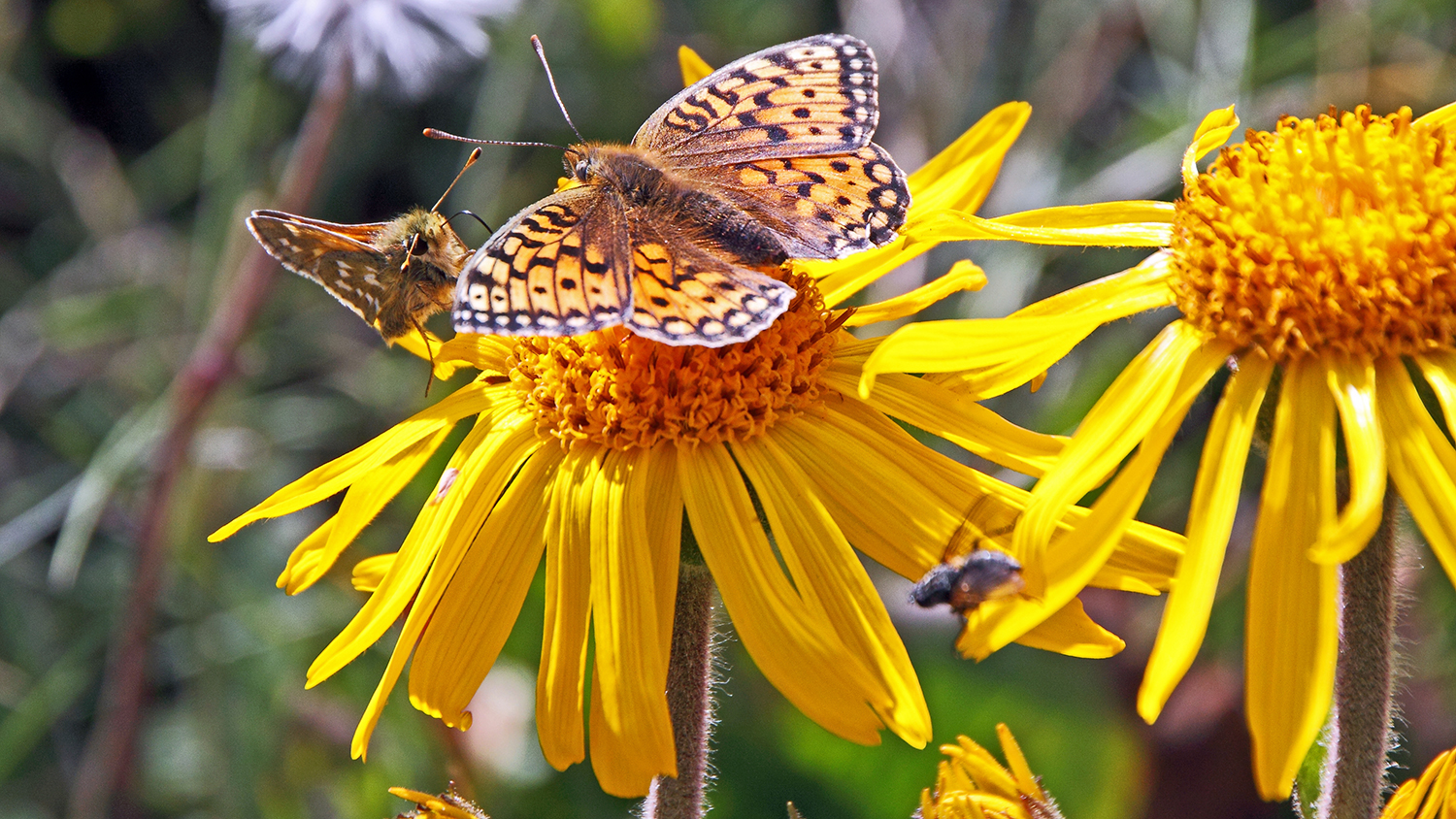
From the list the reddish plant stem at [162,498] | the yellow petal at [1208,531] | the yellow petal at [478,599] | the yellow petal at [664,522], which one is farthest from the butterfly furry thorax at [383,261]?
the yellow petal at [1208,531]

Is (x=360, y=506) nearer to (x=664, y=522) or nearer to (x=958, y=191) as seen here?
(x=664, y=522)

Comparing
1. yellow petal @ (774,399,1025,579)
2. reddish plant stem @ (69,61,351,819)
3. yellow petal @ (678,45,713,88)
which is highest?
yellow petal @ (678,45,713,88)

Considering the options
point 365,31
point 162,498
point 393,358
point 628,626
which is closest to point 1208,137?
point 628,626

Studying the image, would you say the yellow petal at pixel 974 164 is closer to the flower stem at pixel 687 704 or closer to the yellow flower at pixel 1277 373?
the yellow flower at pixel 1277 373

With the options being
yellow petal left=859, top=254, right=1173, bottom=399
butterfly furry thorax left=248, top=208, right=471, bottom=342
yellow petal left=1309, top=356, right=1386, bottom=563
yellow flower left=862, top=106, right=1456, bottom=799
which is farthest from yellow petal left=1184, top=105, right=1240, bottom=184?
butterfly furry thorax left=248, top=208, right=471, bottom=342

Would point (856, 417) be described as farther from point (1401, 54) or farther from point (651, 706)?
point (1401, 54)

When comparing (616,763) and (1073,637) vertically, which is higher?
(1073,637)

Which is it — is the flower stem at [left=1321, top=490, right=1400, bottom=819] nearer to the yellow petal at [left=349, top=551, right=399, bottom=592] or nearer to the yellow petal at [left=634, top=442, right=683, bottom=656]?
the yellow petal at [left=634, top=442, right=683, bottom=656]
